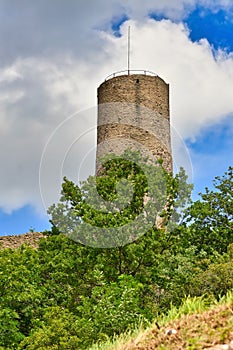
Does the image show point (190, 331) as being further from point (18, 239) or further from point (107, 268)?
point (18, 239)

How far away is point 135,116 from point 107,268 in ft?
41.3

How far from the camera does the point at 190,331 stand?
523 cm

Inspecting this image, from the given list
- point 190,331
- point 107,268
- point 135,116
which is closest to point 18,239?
point 135,116

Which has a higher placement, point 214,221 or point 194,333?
point 214,221

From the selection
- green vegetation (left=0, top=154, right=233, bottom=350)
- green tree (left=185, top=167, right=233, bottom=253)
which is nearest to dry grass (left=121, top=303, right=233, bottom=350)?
green vegetation (left=0, top=154, right=233, bottom=350)

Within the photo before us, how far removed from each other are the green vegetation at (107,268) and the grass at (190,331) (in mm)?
5547

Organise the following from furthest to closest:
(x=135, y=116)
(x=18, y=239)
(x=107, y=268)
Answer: (x=135, y=116), (x=18, y=239), (x=107, y=268)

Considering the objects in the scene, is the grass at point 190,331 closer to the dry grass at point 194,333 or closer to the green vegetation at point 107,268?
the dry grass at point 194,333

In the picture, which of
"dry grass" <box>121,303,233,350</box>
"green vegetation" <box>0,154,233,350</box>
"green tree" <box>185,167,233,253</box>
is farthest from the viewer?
"green tree" <box>185,167,233,253</box>

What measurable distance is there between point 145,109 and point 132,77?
71.3 inches

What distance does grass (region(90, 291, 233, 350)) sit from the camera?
16.4 feet

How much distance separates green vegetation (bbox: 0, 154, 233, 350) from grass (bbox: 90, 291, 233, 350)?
555cm

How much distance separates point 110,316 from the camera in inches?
460

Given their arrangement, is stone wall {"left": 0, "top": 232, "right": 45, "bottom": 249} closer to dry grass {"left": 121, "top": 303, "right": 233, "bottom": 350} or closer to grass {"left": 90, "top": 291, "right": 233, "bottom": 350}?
grass {"left": 90, "top": 291, "right": 233, "bottom": 350}
